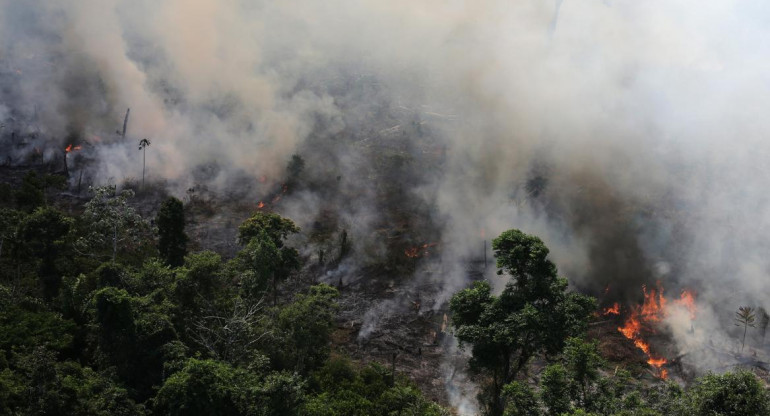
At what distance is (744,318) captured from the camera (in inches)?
2138

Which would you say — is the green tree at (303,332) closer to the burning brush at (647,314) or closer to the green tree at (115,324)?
the green tree at (115,324)

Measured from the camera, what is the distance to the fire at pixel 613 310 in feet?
189

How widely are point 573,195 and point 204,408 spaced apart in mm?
52538

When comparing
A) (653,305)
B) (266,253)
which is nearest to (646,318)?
(653,305)

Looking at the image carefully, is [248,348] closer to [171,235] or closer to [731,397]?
[171,235]

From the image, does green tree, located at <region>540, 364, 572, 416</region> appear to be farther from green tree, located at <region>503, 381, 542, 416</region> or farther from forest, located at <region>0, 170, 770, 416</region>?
green tree, located at <region>503, 381, 542, 416</region>

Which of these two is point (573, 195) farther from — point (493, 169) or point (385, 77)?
point (385, 77)

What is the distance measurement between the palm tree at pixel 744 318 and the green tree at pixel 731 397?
30.9 metres

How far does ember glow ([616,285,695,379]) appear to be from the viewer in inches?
2127

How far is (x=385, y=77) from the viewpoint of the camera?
108250 mm

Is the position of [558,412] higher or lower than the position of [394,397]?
lower

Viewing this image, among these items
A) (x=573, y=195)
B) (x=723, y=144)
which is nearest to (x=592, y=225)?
(x=573, y=195)

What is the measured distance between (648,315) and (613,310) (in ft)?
10.6

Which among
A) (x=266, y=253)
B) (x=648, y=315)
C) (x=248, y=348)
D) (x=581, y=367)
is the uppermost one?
(x=648, y=315)
